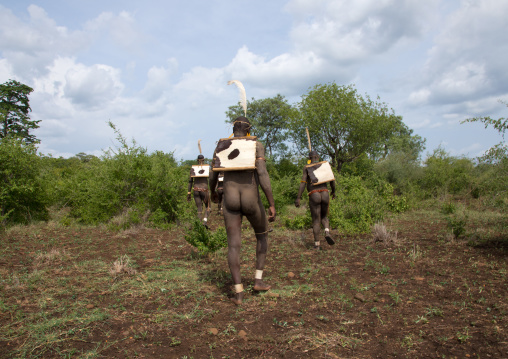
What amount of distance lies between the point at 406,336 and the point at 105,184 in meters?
9.12

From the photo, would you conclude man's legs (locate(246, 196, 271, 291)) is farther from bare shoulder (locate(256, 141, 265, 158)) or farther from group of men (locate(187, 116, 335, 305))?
bare shoulder (locate(256, 141, 265, 158))

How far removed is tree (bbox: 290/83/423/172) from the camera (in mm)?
20453

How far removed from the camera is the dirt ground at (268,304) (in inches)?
127

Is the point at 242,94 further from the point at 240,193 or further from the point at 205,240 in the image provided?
the point at 205,240

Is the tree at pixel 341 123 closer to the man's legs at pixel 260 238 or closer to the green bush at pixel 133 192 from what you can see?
the green bush at pixel 133 192

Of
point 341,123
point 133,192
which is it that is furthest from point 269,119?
point 133,192

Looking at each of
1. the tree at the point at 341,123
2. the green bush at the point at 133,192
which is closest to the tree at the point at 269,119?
the tree at the point at 341,123

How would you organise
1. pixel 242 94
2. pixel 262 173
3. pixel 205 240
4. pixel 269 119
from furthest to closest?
1. pixel 269 119
2. pixel 205 240
3. pixel 242 94
4. pixel 262 173

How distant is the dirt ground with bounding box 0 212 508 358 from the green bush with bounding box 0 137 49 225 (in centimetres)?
295

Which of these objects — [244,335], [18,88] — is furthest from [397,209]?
[18,88]

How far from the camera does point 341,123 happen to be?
67.4ft

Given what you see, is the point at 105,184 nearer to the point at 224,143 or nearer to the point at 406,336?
the point at 224,143

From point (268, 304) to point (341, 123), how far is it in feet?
57.9

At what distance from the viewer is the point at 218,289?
485 cm
